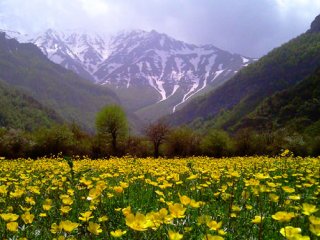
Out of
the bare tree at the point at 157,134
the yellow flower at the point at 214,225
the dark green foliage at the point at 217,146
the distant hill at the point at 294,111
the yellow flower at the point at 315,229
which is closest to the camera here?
the yellow flower at the point at 315,229

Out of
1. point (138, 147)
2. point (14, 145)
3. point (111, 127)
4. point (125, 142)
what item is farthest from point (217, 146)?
point (14, 145)

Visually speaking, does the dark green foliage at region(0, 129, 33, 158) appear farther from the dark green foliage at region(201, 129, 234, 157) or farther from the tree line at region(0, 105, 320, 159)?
the dark green foliage at region(201, 129, 234, 157)

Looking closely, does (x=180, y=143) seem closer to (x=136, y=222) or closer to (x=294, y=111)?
(x=136, y=222)

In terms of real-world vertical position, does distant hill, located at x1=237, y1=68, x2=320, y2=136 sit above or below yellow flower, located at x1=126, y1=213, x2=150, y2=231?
above


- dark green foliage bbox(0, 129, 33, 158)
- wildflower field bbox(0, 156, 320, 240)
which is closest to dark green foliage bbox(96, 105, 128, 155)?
dark green foliage bbox(0, 129, 33, 158)

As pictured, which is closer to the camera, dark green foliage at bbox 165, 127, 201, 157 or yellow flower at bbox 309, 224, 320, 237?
yellow flower at bbox 309, 224, 320, 237

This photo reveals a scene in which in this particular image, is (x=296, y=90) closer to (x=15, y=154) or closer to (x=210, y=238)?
(x=15, y=154)

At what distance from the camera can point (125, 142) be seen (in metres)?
79.8

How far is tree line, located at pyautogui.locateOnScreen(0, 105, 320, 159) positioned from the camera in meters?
56.4

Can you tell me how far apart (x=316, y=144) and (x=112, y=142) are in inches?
1632

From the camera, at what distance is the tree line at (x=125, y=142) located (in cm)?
5644

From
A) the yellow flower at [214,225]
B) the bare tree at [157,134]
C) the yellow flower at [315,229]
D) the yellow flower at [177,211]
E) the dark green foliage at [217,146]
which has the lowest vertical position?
the dark green foliage at [217,146]

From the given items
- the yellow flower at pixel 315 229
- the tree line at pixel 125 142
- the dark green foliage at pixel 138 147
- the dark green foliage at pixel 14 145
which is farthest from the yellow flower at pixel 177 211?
the dark green foliage at pixel 138 147

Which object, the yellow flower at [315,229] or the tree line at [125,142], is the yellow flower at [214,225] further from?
the tree line at [125,142]
